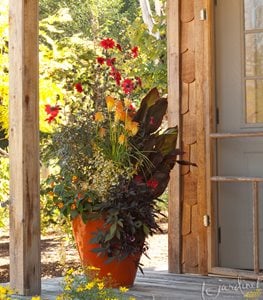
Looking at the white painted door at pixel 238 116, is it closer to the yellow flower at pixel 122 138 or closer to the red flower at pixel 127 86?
the red flower at pixel 127 86

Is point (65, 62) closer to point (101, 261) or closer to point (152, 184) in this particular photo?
point (152, 184)

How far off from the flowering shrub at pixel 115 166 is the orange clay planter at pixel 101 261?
0.23ft

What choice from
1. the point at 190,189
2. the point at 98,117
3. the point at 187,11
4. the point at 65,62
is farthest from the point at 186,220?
the point at 65,62

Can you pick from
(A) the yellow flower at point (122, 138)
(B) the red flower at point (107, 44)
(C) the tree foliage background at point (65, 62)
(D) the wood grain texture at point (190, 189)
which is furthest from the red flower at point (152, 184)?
(C) the tree foliage background at point (65, 62)

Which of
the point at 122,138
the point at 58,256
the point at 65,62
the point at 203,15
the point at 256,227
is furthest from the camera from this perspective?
the point at 58,256

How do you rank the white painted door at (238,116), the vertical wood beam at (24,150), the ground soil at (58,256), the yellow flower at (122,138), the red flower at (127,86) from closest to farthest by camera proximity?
the vertical wood beam at (24,150) → the yellow flower at (122,138) → the red flower at (127,86) → the white painted door at (238,116) → the ground soil at (58,256)

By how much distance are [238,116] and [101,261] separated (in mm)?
1338

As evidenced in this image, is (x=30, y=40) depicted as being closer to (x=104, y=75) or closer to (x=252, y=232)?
(x=104, y=75)

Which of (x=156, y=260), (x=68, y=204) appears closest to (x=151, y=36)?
(x=156, y=260)

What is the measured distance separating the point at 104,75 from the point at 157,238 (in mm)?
4389

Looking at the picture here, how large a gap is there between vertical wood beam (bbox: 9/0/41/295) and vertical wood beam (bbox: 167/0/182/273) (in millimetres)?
1203

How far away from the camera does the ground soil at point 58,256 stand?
8.04 meters

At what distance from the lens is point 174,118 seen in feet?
18.3

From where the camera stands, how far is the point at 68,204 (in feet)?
16.3
